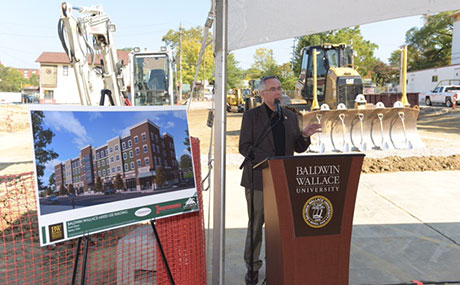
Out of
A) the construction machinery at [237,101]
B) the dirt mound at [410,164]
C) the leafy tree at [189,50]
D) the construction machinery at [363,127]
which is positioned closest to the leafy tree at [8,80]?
the leafy tree at [189,50]

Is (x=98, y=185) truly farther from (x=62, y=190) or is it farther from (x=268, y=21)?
(x=268, y=21)

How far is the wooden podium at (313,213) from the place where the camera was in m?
2.53

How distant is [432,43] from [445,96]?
32432 millimetres

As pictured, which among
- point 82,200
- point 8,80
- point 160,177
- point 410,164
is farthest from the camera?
point 8,80

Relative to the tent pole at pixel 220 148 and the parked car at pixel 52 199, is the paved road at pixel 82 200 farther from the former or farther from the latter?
the tent pole at pixel 220 148

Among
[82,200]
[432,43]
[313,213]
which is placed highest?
[432,43]

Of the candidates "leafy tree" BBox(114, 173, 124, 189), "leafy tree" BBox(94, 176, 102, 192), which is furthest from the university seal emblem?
"leafy tree" BBox(94, 176, 102, 192)

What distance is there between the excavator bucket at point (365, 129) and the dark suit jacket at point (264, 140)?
7.74m

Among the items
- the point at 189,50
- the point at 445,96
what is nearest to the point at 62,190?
the point at 445,96

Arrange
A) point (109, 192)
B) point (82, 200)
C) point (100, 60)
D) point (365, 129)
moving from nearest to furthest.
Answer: point (82, 200) < point (109, 192) < point (100, 60) < point (365, 129)

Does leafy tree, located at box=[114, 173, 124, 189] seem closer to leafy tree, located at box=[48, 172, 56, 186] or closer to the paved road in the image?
the paved road

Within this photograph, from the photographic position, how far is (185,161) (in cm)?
272

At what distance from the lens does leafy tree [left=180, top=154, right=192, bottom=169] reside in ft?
8.86

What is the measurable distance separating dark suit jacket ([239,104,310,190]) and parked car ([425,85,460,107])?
28.9m
